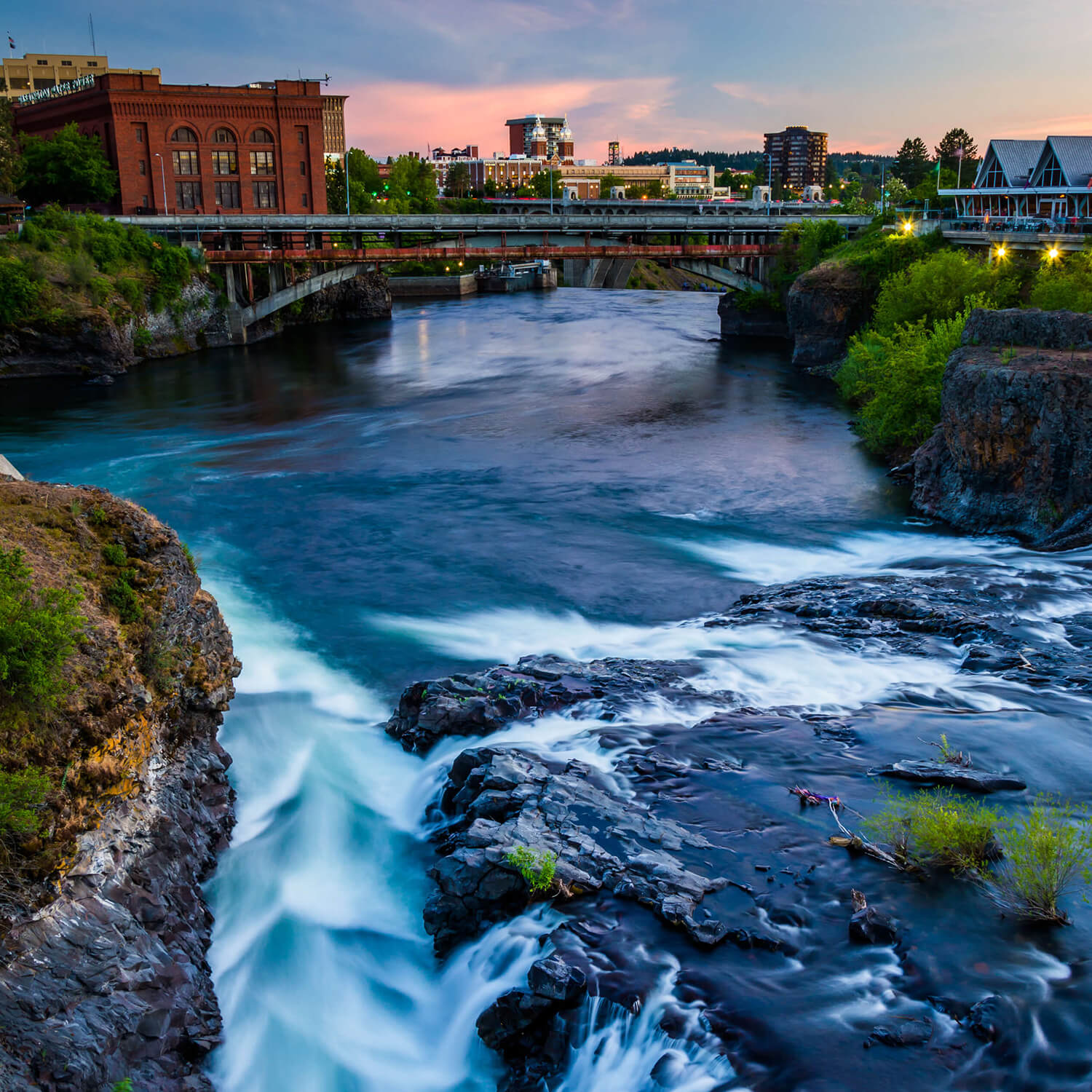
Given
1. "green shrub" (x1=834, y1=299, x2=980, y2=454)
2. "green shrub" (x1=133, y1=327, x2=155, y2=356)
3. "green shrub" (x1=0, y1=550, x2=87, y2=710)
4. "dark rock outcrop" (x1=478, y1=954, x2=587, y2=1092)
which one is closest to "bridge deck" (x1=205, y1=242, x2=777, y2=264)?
"green shrub" (x1=133, y1=327, x2=155, y2=356)

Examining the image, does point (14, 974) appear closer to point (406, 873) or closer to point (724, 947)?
point (406, 873)

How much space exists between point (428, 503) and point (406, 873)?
17892 millimetres

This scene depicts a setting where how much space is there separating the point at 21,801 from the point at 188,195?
79358 millimetres

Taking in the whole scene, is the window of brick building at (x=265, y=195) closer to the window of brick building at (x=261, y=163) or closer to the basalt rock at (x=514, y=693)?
the window of brick building at (x=261, y=163)

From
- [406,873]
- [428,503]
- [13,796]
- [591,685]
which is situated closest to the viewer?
[13,796]

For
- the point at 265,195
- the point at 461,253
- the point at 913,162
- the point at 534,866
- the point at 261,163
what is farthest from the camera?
the point at 913,162

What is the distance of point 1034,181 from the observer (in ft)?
221

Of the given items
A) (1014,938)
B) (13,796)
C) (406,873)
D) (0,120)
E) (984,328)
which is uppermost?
(0,120)

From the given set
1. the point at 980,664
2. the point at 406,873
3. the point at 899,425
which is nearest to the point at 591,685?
the point at 406,873

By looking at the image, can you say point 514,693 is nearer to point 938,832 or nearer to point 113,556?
point 113,556

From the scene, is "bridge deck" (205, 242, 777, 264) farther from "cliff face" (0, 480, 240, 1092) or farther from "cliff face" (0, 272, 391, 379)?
"cliff face" (0, 480, 240, 1092)

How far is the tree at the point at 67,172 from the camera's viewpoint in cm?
7331

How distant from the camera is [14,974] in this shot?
8.07 metres

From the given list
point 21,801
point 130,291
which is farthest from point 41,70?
point 21,801
